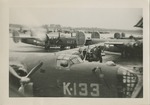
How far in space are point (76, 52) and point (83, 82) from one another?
89 millimetres

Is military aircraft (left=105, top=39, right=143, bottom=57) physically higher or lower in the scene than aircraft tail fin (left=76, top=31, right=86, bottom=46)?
lower

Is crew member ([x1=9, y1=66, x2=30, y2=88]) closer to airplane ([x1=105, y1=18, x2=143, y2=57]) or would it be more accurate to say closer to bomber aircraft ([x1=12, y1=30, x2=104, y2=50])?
bomber aircraft ([x1=12, y1=30, x2=104, y2=50])

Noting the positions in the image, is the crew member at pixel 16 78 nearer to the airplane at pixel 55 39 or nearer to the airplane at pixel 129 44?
the airplane at pixel 55 39

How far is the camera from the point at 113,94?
0.63 m

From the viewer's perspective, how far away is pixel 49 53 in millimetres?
637

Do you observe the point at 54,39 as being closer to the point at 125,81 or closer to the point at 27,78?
the point at 27,78

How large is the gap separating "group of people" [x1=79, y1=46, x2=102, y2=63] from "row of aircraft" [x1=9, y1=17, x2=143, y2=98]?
0.04 ft

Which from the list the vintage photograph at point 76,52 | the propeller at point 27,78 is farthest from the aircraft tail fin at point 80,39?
the propeller at point 27,78

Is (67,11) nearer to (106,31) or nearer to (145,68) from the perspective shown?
(106,31)

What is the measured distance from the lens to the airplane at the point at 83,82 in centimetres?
63

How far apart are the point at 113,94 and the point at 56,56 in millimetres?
197

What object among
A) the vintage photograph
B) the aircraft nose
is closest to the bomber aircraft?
the vintage photograph

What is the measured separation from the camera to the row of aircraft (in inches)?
24.8

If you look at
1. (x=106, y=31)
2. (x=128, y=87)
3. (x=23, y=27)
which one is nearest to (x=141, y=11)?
(x=106, y=31)
